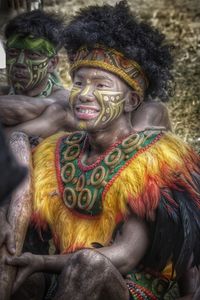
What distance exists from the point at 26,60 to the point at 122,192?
5.10 ft

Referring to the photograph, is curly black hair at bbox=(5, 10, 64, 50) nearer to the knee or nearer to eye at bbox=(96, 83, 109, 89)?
eye at bbox=(96, 83, 109, 89)

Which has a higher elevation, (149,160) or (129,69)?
(129,69)

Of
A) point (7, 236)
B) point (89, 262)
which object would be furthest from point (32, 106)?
point (89, 262)

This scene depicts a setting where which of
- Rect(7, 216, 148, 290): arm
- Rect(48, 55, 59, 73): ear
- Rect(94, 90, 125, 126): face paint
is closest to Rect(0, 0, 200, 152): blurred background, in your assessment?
Rect(48, 55, 59, 73): ear

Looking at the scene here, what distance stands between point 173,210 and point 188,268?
0.32 metres

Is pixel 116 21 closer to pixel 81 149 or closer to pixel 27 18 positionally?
pixel 81 149

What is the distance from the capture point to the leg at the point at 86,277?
4699 mm

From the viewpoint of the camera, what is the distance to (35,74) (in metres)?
6.39

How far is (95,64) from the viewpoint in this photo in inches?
207

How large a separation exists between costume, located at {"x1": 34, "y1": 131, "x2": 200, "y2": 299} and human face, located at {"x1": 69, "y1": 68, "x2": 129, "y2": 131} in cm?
16

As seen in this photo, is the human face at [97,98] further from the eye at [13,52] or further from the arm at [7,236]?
the eye at [13,52]

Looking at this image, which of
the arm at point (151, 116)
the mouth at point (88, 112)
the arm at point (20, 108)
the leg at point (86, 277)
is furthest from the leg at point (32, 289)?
the arm at point (20, 108)

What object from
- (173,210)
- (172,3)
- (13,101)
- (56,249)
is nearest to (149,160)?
(173,210)

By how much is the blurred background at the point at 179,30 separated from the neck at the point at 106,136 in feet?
11.3
